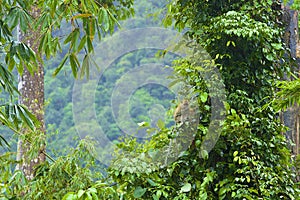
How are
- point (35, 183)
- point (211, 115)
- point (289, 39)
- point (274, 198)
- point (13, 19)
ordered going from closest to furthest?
1. point (13, 19)
2. point (274, 198)
3. point (211, 115)
4. point (35, 183)
5. point (289, 39)

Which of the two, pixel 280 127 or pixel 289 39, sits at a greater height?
pixel 289 39

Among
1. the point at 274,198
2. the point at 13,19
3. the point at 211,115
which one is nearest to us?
the point at 13,19

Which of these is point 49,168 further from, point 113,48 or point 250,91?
point 250,91

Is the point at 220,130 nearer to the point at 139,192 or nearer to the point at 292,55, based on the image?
the point at 139,192

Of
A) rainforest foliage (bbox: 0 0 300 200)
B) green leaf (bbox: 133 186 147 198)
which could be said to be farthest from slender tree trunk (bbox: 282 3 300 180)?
green leaf (bbox: 133 186 147 198)

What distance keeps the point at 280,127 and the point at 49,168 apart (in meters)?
1.53

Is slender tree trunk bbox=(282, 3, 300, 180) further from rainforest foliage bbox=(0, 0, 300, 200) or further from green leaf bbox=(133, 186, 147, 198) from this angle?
green leaf bbox=(133, 186, 147, 198)

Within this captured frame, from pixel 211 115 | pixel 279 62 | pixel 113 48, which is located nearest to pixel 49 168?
pixel 113 48

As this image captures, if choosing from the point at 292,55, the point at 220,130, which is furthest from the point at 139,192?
the point at 292,55

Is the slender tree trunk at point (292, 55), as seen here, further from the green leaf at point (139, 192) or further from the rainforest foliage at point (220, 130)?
the green leaf at point (139, 192)

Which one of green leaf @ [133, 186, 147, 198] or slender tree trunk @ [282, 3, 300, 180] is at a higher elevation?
slender tree trunk @ [282, 3, 300, 180]

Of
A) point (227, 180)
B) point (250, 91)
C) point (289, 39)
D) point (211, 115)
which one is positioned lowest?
point (227, 180)

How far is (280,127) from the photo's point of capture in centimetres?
308

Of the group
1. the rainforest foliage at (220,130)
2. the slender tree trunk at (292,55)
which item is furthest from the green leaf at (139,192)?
the slender tree trunk at (292,55)
